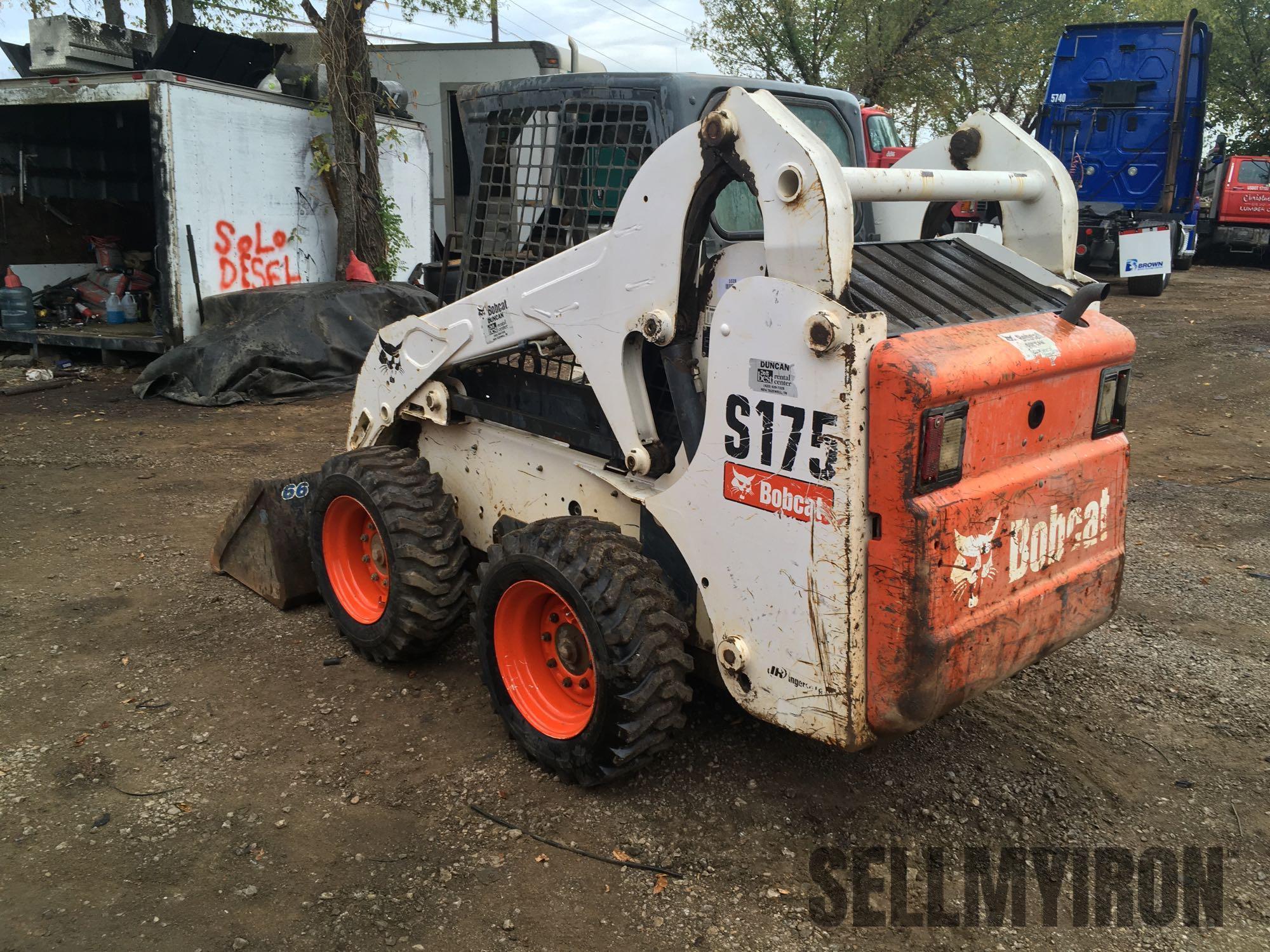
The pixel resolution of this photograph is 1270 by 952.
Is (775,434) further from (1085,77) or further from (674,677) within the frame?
(1085,77)

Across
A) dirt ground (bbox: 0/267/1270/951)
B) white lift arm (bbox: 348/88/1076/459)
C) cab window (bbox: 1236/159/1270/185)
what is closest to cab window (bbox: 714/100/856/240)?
white lift arm (bbox: 348/88/1076/459)

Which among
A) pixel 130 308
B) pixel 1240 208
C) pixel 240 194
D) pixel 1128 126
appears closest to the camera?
pixel 240 194

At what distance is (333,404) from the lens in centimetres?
908

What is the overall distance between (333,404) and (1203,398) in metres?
7.49

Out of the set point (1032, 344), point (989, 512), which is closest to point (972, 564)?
point (989, 512)

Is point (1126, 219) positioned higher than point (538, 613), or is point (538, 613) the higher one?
point (1126, 219)

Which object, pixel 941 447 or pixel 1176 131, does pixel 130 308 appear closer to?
pixel 941 447

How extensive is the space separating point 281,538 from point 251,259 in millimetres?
6539

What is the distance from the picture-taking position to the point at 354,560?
437 cm

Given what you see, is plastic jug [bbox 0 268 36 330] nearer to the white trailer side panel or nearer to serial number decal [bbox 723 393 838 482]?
the white trailer side panel

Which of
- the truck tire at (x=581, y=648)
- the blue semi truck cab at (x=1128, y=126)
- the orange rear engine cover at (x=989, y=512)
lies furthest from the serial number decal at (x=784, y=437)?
the blue semi truck cab at (x=1128, y=126)

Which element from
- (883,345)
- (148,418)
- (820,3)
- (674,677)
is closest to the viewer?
(883,345)

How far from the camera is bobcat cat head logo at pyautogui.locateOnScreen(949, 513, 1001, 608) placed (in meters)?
2.65

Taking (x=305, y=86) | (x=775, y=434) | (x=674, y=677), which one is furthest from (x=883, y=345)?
(x=305, y=86)
